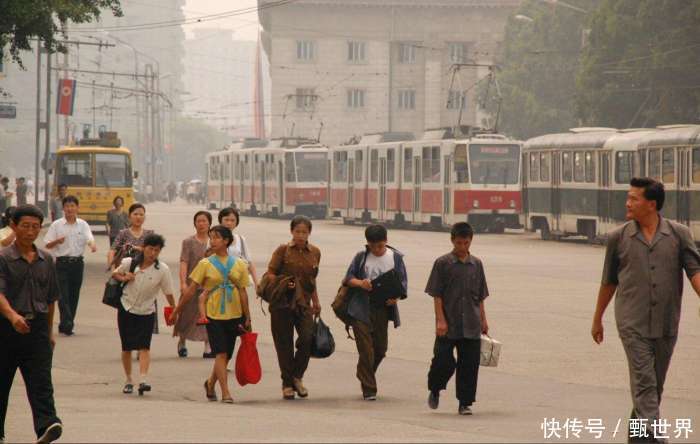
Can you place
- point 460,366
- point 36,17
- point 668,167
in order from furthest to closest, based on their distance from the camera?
point 668,167 < point 36,17 < point 460,366

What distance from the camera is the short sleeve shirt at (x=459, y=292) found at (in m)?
12.2

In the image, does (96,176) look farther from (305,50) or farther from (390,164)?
(305,50)

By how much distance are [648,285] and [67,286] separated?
10.2 m

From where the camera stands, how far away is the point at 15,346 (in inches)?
396

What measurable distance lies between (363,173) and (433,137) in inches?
251

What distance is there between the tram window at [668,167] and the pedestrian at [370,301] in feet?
79.8

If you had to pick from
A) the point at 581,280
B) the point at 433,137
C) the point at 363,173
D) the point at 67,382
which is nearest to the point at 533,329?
the point at 67,382

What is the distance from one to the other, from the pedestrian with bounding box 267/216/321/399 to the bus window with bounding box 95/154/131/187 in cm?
3732

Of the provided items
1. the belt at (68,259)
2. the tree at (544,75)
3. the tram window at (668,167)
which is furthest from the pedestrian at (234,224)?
the tree at (544,75)

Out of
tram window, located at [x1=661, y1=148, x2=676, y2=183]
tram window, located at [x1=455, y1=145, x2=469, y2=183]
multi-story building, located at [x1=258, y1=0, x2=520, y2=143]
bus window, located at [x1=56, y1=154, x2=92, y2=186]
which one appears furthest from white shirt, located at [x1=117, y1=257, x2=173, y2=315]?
multi-story building, located at [x1=258, y1=0, x2=520, y2=143]

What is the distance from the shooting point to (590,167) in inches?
1650

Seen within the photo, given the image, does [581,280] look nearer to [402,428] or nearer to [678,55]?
[402,428]

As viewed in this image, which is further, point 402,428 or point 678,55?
point 678,55

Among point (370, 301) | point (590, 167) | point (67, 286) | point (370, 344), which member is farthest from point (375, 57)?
point (370, 344)
